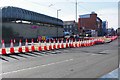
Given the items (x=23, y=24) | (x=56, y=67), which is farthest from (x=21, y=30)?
(x=56, y=67)

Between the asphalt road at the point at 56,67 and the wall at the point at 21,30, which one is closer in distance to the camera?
the asphalt road at the point at 56,67

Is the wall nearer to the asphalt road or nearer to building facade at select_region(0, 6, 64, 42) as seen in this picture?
building facade at select_region(0, 6, 64, 42)

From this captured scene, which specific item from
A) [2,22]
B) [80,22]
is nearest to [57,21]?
[2,22]

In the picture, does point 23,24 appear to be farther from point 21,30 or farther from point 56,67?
point 56,67

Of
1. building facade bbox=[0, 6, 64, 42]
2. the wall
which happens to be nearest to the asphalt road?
building facade bbox=[0, 6, 64, 42]

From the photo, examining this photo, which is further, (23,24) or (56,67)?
(23,24)

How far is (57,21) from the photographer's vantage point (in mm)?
96062

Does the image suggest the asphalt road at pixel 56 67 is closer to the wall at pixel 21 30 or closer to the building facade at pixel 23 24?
the building facade at pixel 23 24

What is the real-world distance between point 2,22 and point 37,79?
170 ft

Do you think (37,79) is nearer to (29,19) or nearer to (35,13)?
(29,19)

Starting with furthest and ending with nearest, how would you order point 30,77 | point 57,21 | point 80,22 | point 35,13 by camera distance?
point 80,22 → point 57,21 → point 35,13 → point 30,77

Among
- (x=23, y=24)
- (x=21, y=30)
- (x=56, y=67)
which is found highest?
(x=23, y=24)

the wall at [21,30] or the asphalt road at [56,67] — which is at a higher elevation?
the wall at [21,30]

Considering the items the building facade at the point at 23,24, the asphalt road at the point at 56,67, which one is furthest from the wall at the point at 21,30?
the asphalt road at the point at 56,67
